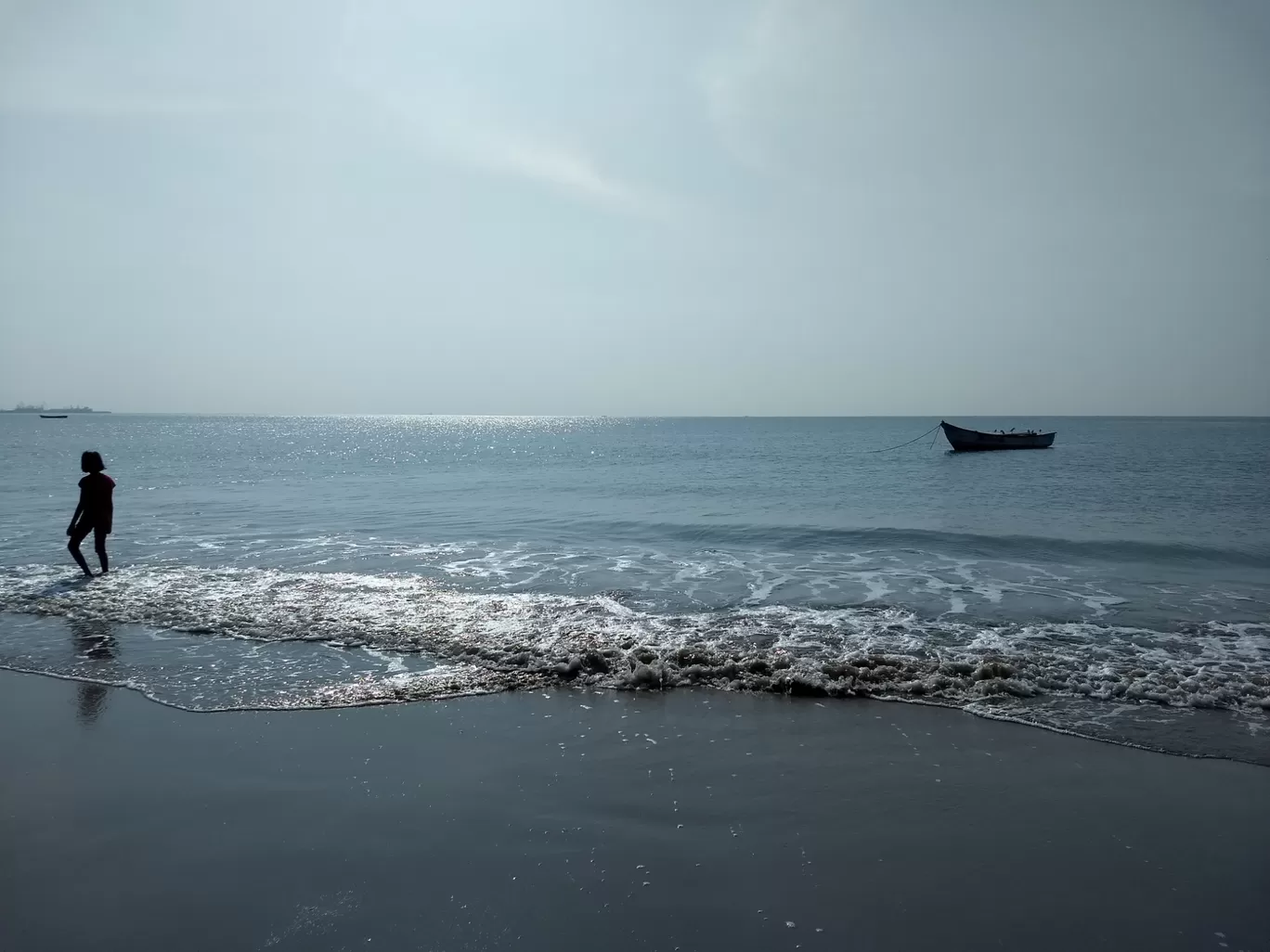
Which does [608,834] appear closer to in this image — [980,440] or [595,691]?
[595,691]

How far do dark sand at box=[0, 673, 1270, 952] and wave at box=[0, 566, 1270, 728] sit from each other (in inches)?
39.1

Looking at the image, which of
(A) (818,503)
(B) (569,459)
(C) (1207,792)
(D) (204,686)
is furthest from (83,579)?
(B) (569,459)

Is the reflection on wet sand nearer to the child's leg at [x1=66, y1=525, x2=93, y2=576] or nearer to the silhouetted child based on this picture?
the child's leg at [x1=66, y1=525, x2=93, y2=576]

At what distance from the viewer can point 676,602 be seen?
480 inches

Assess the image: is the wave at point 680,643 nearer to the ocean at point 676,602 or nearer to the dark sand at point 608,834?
the ocean at point 676,602

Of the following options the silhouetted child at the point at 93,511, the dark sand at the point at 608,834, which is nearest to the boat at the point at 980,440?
the silhouetted child at the point at 93,511

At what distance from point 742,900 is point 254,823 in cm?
348

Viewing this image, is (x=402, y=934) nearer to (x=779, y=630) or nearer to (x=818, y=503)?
(x=779, y=630)

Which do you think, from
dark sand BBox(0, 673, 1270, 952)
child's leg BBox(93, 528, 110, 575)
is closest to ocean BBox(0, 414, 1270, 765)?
child's leg BBox(93, 528, 110, 575)

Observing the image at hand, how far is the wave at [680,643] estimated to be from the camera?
7.88 metres

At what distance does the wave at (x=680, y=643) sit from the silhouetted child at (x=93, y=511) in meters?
0.66

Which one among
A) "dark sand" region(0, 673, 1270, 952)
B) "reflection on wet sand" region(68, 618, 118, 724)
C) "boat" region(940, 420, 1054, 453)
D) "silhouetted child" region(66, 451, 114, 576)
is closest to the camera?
"dark sand" region(0, 673, 1270, 952)

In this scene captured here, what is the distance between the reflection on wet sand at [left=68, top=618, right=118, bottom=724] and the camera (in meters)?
7.13

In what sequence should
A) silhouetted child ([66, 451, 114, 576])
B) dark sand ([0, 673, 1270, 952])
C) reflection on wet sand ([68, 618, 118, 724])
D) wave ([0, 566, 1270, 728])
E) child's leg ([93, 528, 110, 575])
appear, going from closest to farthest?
1. dark sand ([0, 673, 1270, 952])
2. reflection on wet sand ([68, 618, 118, 724])
3. wave ([0, 566, 1270, 728])
4. silhouetted child ([66, 451, 114, 576])
5. child's leg ([93, 528, 110, 575])
